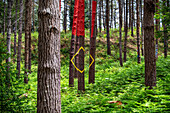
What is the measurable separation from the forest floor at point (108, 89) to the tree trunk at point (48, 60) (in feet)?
5.50

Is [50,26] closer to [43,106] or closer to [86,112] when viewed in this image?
[43,106]

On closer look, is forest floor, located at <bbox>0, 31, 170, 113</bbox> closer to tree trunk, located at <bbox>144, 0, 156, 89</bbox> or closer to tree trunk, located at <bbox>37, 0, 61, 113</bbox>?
tree trunk, located at <bbox>144, 0, 156, 89</bbox>

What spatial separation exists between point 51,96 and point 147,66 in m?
4.48

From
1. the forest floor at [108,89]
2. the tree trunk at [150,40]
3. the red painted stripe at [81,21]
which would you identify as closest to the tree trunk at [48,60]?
the forest floor at [108,89]

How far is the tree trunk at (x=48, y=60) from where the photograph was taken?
258 cm

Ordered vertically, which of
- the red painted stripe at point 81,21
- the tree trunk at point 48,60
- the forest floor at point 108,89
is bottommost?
the forest floor at point 108,89

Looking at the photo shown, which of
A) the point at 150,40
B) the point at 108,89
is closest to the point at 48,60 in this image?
the point at 150,40

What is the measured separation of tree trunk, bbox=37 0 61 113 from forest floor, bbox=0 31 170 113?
1.68m

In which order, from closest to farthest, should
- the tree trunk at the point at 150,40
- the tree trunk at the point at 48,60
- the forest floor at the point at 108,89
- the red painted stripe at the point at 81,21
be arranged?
the tree trunk at the point at 48,60
the forest floor at the point at 108,89
the tree trunk at the point at 150,40
the red painted stripe at the point at 81,21

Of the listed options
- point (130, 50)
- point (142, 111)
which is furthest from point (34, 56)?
point (142, 111)

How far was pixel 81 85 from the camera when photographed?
7.89 m

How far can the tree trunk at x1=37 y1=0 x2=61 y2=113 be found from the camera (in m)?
2.58

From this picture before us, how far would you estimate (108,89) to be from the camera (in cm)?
785

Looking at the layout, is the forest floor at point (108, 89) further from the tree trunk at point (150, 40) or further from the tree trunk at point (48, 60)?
the tree trunk at point (48, 60)
